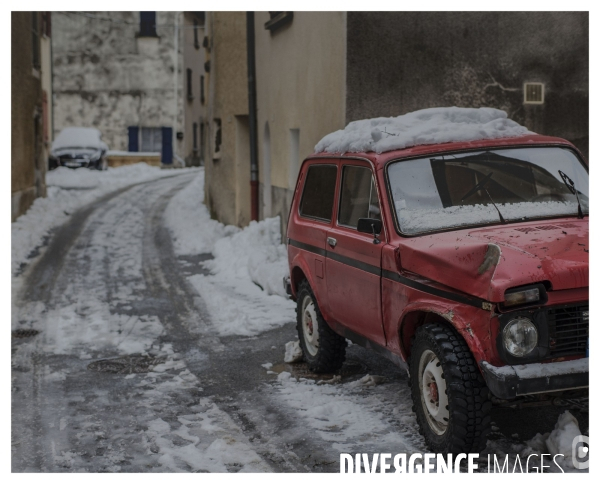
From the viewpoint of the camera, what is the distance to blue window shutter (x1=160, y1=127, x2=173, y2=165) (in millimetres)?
43688

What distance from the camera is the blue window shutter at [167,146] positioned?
143ft

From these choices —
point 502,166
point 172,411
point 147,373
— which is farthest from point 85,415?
point 502,166

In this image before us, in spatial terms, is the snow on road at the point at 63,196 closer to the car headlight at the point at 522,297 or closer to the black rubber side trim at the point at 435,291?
the black rubber side trim at the point at 435,291

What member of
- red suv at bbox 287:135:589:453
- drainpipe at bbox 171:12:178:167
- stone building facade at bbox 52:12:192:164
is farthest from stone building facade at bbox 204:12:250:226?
stone building facade at bbox 52:12:192:164

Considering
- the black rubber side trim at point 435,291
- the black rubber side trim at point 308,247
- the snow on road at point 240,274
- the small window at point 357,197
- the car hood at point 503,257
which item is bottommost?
the snow on road at point 240,274

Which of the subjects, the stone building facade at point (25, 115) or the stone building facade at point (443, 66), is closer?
the stone building facade at point (443, 66)

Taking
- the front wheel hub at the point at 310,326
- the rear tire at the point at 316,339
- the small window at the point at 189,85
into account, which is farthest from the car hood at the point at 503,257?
the small window at the point at 189,85

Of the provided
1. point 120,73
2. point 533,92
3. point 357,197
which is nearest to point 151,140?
point 120,73

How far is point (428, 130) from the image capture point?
6.82 meters

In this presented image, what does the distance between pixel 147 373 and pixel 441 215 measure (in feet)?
11.0

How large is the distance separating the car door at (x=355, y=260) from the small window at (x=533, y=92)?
19.1 ft

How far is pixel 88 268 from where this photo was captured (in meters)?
14.4

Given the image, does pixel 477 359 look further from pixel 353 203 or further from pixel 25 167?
pixel 25 167

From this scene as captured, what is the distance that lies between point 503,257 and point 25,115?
1825 centimetres
